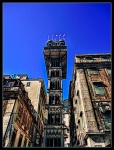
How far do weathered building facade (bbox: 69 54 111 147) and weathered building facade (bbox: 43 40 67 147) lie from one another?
4137 millimetres

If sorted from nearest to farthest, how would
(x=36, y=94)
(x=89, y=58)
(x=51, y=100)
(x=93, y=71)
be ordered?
(x=93, y=71) → (x=89, y=58) → (x=51, y=100) → (x=36, y=94)

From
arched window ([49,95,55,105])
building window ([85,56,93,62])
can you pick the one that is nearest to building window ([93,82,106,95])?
building window ([85,56,93,62])

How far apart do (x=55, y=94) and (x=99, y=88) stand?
1118 cm

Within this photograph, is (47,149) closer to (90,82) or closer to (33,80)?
(90,82)

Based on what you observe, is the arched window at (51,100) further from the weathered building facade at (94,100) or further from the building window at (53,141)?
the weathered building facade at (94,100)

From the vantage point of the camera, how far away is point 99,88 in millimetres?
20000

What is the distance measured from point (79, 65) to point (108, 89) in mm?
6745

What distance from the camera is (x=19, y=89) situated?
2123cm

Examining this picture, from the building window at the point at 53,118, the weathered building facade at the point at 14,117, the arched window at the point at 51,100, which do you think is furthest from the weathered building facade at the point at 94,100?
the weathered building facade at the point at 14,117

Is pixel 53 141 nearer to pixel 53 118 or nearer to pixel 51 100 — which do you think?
pixel 53 118

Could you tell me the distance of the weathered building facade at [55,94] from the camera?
74.0ft

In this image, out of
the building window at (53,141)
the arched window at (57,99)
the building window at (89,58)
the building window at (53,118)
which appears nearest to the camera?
the building window at (53,141)

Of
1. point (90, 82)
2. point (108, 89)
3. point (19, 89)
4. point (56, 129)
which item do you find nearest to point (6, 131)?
point (19, 89)

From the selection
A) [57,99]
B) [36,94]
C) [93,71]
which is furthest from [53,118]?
[93,71]
